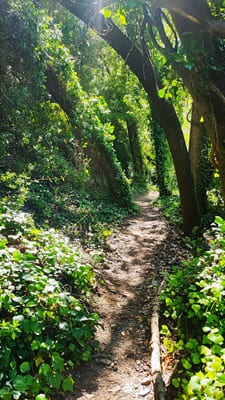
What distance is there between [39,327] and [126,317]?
1.85 metres

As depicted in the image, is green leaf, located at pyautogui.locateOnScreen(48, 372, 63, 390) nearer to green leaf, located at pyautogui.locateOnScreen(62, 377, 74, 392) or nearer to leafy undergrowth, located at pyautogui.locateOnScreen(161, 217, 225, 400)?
green leaf, located at pyautogui.locateOnScreen(62, 377, 74, 392)

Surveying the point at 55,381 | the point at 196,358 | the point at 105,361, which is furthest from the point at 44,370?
the point at 196,358

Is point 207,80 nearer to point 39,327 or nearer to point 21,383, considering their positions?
point 39,327

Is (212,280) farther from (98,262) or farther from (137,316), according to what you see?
(98,262)

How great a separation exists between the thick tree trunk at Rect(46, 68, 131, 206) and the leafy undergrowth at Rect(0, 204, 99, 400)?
661 centimetres

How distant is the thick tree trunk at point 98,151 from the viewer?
9.48m

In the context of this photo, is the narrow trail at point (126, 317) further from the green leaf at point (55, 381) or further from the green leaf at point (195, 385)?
the green leaf at point (195, 385)

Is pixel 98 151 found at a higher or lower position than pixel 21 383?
higher

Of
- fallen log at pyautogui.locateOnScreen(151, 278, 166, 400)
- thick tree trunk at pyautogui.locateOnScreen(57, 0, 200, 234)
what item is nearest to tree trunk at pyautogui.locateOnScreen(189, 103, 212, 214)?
thick tree trunk at pyautogui.locateOnScreen(57, 0, 200, 234)

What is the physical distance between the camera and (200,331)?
135 inches

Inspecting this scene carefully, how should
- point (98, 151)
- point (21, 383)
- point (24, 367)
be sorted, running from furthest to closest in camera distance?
point (98, 151) < point (24, 367) < point (21, 383)

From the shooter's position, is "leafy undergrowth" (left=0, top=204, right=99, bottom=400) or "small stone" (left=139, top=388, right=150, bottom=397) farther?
"small stone" (left=139, top=388, right=150, bottom=397)

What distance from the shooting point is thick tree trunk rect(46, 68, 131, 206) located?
9477mm

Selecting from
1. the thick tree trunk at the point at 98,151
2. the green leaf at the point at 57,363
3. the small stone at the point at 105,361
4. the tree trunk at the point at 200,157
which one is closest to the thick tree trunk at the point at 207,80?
the small stone at the point at 105,361
